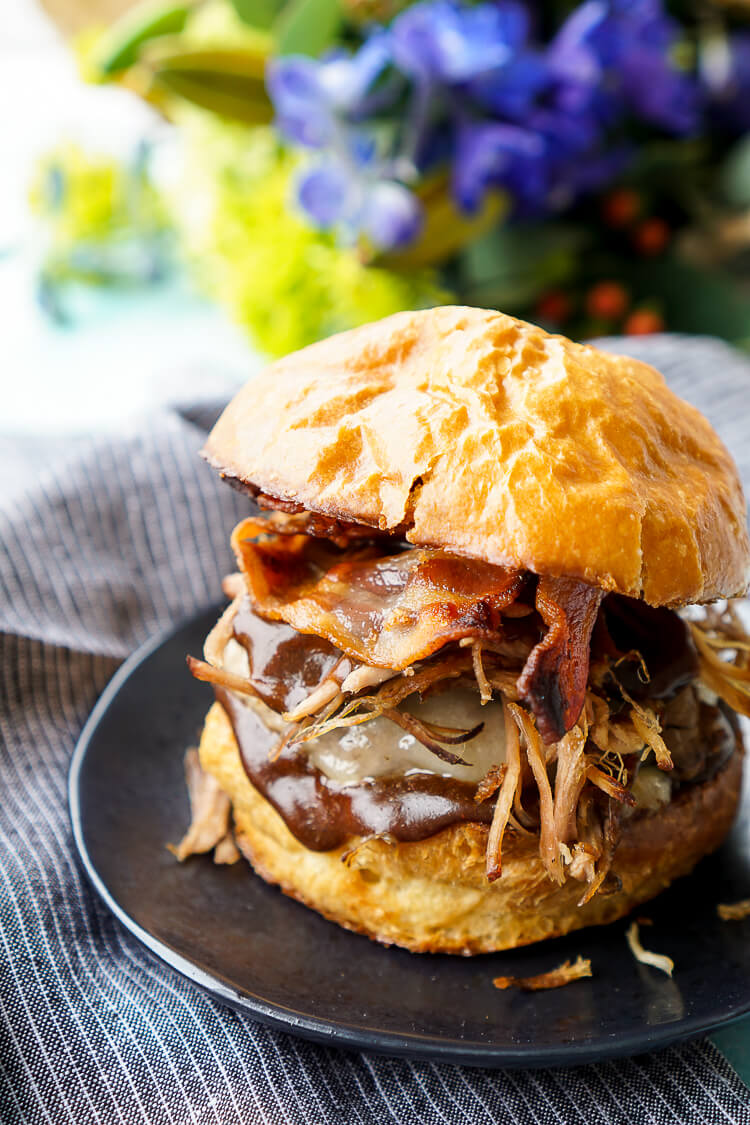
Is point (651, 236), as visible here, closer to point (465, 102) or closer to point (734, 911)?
point (465, 102)

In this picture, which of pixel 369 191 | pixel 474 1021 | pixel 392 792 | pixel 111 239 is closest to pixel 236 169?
pixel 369 191

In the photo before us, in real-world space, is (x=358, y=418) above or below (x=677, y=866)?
above

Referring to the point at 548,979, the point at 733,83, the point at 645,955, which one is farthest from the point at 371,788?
the point at 733,83

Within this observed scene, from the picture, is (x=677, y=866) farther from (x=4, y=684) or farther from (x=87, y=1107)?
(x=4, y=684)

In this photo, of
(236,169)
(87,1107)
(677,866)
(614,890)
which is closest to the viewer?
(87,1107)

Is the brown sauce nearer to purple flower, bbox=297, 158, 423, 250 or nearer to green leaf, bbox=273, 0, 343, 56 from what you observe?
purple flower, bbox=297, 158, 423, 250

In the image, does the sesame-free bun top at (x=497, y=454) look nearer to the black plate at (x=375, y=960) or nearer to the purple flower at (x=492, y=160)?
the black plate at (x=375, y=960)

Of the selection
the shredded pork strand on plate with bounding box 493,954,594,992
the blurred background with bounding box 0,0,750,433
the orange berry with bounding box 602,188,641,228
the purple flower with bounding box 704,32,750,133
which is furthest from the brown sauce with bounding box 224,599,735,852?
the purple flower with bounding box 704,32,750,133

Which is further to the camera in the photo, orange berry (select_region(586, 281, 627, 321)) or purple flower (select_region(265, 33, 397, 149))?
orange berry (select_region(586, 281, 627, 321))
